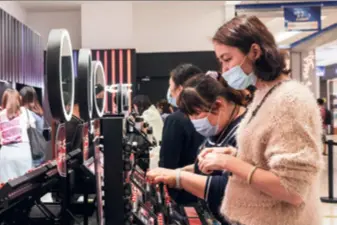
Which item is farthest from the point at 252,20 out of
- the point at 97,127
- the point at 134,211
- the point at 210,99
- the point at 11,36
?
the point at 11,36

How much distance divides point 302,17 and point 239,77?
7.63m

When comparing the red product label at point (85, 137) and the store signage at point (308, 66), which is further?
the store signage at point (308, 66)

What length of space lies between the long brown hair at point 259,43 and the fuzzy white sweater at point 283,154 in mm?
Result: 62

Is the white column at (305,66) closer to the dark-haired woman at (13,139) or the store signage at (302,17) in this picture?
the store signage at (302,17)

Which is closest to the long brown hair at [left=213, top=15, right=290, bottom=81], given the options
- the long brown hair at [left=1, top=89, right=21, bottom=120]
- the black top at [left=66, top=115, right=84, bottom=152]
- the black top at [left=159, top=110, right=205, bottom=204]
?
the black top at [left=66, top=115, right=84, bottom=152]

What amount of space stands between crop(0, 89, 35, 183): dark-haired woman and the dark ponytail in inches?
106

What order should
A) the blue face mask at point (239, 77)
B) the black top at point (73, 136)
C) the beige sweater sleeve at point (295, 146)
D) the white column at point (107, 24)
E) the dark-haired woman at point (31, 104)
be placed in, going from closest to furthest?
the beige sweater sleeve at point (295, 146)
the blue face mask at point (239, 77)
the black top at point (73, 136)
the dark-haired woman at point (31, 104)
the white column at point (107, 24)

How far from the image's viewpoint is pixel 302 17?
8320mm

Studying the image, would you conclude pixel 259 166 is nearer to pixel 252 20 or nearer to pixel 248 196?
pixel 248 196

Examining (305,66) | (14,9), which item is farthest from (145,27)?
(305,66)

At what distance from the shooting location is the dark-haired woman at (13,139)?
4.07 m

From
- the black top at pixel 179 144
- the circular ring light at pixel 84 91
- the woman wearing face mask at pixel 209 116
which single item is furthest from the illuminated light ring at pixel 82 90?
the black top at pixel 179 144

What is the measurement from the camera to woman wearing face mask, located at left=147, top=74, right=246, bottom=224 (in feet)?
5.71

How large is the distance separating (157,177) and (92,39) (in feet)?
25.0
